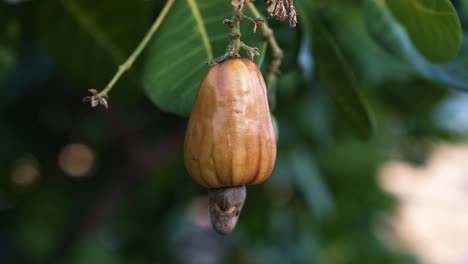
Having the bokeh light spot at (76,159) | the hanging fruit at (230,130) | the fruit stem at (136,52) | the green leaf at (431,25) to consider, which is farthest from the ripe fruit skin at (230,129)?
the bokeh light spot at (76,159)

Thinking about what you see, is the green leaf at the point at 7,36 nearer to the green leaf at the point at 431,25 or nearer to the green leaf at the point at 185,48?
the green leaf at the point at 185,48

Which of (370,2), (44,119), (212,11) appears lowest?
(44,119)

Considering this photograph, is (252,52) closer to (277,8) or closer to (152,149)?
(277,8)

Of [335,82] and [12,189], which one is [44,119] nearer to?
[12,189]

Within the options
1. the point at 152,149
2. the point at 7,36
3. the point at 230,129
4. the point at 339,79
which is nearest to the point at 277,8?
the point at 230,129

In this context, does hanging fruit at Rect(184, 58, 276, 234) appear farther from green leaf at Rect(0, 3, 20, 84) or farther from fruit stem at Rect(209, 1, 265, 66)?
green leaf at Rect(0, 3, 20, 84)

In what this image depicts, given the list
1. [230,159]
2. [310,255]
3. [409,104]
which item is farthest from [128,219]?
[230,159]

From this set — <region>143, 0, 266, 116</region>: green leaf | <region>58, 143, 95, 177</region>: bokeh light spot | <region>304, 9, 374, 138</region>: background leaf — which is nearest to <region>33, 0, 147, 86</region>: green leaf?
<region>143, 0, 266, 116</region>: green leaf
